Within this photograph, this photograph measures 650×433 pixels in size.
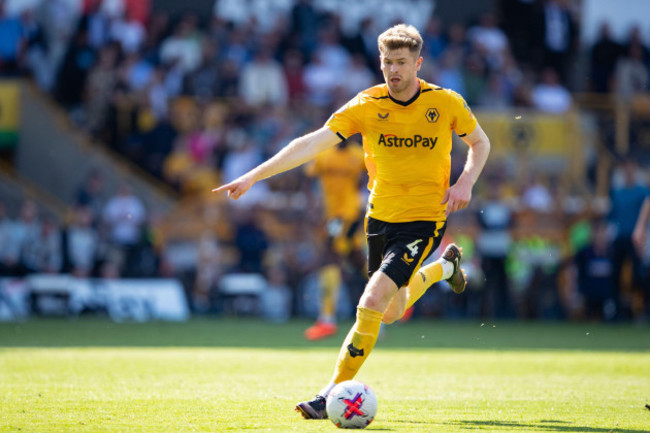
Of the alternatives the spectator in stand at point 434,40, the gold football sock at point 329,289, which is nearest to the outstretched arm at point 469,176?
the gold football sock at point 329,289

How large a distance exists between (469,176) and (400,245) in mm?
718

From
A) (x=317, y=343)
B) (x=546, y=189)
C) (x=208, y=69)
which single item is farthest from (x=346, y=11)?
(x=317, y=343)

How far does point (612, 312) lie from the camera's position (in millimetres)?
19422

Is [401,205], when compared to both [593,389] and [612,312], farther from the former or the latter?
[612,312]

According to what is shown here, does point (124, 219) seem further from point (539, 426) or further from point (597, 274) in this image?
point (539, 426)

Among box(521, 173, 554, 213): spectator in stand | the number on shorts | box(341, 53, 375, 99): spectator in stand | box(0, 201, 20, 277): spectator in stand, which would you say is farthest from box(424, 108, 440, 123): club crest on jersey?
box(341, 53, 375, 99): spectator in stand

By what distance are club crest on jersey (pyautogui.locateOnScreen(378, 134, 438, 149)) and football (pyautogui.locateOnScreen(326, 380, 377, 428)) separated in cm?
192

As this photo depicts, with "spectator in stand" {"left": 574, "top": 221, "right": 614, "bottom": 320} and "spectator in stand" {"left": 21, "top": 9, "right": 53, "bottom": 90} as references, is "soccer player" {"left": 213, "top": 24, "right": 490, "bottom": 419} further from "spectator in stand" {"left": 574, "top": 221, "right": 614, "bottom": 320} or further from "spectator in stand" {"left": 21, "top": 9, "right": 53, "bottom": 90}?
"spectator in stand" {"left": 21, "top": 9, "right": 53, "bottom": 90}

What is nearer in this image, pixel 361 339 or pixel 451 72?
pixel 361 339

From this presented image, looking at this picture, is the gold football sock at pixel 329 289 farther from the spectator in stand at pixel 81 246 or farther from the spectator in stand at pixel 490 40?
the spectator in stand at pixel 490 40

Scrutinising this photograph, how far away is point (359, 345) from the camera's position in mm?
7152

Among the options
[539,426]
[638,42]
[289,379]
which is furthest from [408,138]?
[638,42]

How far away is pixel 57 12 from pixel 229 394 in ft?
51.0

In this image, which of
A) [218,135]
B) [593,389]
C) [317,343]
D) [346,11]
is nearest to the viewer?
[593,389]
